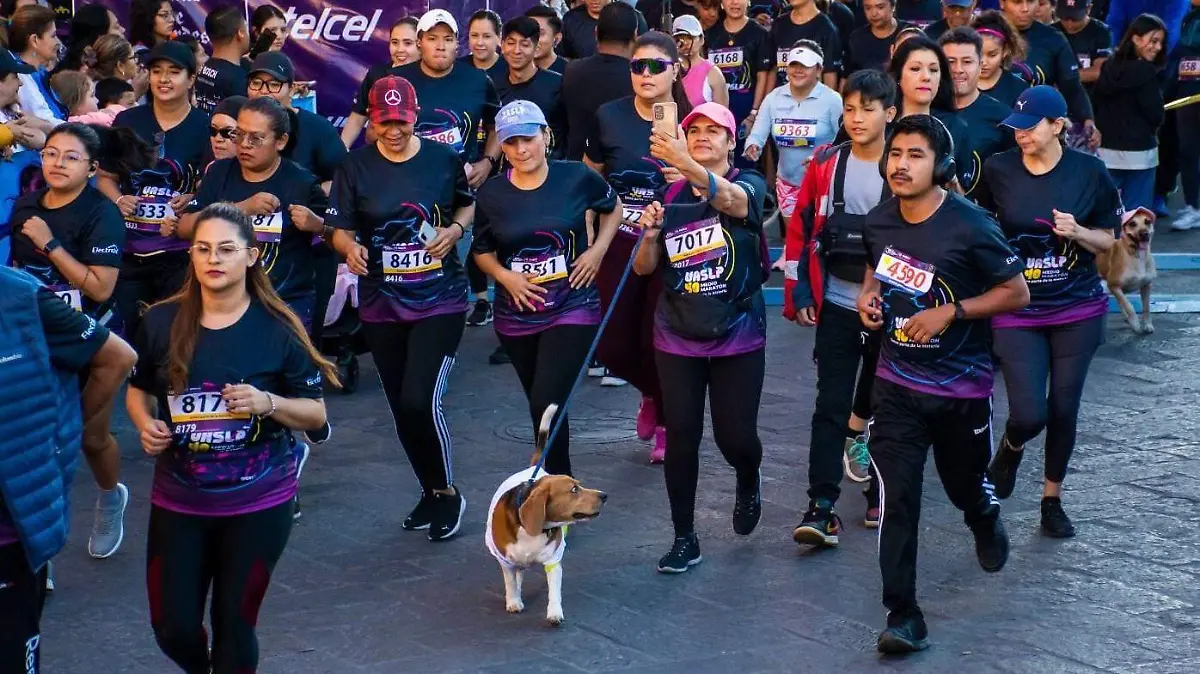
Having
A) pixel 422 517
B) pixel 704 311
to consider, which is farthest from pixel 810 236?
pixel 422 517

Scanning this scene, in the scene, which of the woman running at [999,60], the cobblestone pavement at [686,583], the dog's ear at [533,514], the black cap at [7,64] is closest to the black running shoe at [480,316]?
the cobblestone pavement at [686,583]

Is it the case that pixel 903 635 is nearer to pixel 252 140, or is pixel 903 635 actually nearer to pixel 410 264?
pixel 410 264

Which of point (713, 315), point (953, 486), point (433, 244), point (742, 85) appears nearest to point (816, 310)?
point (713, 315)

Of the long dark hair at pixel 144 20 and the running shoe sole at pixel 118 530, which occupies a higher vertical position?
the long dark hair at pixel 144 20

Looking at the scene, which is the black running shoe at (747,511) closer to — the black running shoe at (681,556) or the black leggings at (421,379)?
the black running shoe at (681,556)

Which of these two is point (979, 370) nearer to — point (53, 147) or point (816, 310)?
point (816, 310)

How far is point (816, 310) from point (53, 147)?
11.3 ft

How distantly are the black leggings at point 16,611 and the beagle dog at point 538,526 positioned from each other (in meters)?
2.29

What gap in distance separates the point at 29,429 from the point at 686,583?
3.19m

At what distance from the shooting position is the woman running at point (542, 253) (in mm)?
7637

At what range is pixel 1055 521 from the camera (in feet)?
25.3

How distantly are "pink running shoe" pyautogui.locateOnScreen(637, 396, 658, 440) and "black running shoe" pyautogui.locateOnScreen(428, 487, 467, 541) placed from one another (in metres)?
1.43

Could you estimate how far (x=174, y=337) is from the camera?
5484mm

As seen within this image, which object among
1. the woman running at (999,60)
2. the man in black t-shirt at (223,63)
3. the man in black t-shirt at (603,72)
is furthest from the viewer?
the man in black t-shirt at (223,63)
